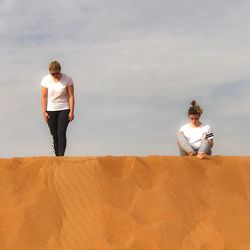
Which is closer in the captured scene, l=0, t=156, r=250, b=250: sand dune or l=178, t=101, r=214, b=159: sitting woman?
l=0, t=156, r=250, b=250: sand dune

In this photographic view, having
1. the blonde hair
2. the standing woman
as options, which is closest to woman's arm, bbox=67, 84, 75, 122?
the standing woman

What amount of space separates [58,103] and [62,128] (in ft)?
1.08

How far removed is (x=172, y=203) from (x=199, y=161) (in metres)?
0.86

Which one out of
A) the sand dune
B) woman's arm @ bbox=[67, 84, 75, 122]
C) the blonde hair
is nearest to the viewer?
the sand dune

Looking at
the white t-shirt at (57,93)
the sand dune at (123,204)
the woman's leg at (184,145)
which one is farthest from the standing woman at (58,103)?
the woman's leg at (184,145)

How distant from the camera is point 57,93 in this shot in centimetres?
Answer: 761

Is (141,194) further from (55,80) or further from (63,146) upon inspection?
(55,80)

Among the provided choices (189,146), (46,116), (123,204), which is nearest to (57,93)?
(46,116)

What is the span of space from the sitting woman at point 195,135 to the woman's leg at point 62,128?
1451mm

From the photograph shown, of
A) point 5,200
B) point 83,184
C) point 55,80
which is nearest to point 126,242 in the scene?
point 83,184

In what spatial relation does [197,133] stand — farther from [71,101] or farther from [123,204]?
[71,101]

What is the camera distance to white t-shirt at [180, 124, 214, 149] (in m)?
7.65

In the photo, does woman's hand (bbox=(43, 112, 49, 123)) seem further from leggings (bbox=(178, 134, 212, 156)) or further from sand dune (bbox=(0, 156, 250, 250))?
leggings (bbox=(178, 134, 212, 156))

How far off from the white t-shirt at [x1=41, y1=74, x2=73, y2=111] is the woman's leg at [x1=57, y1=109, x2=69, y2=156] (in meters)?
0.08
